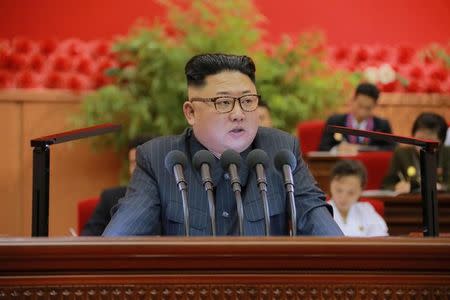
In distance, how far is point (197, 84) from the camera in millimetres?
2457

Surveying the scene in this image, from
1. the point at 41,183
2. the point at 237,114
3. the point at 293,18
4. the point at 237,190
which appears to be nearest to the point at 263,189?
the point at 237,190

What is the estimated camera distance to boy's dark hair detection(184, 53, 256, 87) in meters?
2.44

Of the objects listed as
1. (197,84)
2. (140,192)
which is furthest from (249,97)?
(140,192)

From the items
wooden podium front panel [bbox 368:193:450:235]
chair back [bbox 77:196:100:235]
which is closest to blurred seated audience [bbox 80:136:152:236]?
chair back [bbox 77:196:100:235]

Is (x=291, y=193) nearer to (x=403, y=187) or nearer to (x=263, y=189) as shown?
(x=263, y=189)

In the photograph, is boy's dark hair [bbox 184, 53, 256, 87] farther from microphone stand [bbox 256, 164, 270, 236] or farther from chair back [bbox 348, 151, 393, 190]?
chair back [bbox 348, 151, 393, 190]

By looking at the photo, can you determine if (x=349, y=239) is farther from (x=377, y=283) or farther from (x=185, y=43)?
(x=185, y=43)

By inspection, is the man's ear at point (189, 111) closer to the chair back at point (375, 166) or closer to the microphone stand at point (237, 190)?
the microphone stand at point (237, 190)

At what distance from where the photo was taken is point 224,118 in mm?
2385

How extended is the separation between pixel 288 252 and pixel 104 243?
324 millimetres

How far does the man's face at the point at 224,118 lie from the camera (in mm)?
2387

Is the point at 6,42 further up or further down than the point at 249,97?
further up

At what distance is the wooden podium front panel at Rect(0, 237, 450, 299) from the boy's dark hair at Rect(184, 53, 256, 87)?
0.86 meters

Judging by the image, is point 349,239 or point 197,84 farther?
point 197,84
